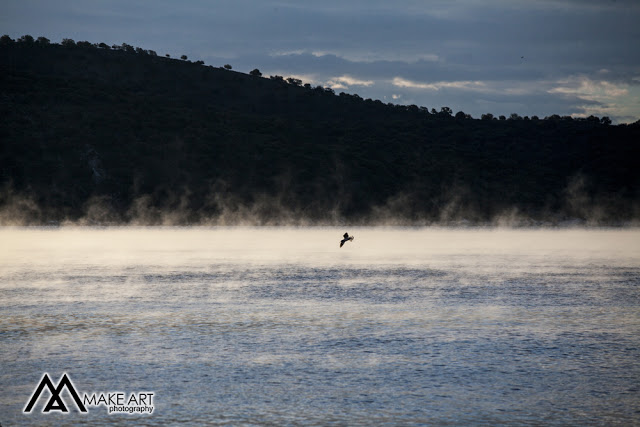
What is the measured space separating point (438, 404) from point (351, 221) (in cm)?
10810

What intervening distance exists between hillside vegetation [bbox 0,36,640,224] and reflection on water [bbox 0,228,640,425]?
7493 centimetres

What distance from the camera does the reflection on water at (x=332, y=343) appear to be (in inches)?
564

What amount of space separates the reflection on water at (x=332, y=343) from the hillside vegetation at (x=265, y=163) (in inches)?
2950

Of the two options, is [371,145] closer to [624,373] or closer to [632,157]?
[632,157]

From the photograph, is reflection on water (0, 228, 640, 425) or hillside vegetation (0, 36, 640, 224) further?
hillside vegetation (0, 36, 640, 224)

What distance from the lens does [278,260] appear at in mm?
49875

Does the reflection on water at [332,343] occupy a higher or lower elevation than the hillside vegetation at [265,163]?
lower

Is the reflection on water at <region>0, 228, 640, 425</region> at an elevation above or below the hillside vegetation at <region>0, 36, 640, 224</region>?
below

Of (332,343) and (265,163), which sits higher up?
(265,163)

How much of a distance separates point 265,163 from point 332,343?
111460 millimetres

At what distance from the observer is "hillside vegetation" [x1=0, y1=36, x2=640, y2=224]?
115 m

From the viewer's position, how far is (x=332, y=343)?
20.3 meters

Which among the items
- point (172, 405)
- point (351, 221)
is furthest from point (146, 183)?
point (172, 405)

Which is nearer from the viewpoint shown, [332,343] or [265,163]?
[332,343]
